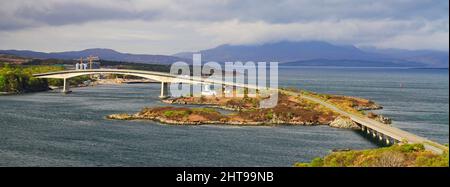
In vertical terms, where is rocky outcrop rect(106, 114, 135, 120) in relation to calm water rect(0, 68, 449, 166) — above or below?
above

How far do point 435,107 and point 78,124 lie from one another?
56016 millimetres

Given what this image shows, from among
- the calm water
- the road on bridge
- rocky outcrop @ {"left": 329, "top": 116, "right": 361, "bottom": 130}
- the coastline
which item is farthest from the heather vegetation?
the coastline

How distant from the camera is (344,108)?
76.6m

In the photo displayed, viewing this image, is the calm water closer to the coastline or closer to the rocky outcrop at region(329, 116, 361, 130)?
the rocky outcrop at region(329, 116, 361, 130)

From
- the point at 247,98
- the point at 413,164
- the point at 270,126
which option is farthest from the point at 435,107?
the point at 413,164

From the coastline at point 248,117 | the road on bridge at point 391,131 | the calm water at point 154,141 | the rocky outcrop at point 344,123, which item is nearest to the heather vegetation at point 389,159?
the road on bridge at point 391,131

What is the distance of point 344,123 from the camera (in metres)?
63.7

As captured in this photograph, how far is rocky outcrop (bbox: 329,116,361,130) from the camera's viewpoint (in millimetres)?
63156

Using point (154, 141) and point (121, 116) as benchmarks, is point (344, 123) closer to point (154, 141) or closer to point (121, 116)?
point (154, 141)

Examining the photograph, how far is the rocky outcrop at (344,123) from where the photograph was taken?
207 ft

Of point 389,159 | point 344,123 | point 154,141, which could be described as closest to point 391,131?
point 344,123

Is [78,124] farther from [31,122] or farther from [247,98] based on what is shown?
[247,98]

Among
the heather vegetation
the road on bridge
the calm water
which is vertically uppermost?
the heather vegetation

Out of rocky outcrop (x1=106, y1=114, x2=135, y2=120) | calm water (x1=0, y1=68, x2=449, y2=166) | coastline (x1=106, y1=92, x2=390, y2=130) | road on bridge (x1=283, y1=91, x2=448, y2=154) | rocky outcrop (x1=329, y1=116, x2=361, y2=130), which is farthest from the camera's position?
rocky outcrop (x1=106, y1=114, x2=135, y2=120)
